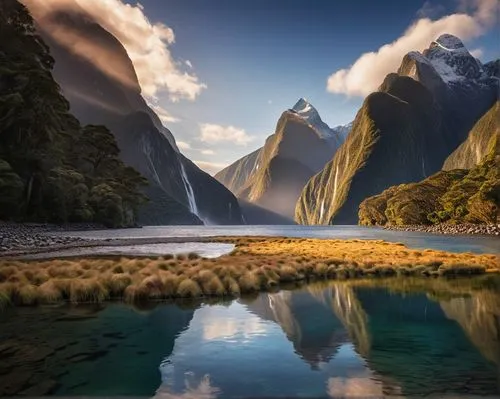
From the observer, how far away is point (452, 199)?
9969 cm

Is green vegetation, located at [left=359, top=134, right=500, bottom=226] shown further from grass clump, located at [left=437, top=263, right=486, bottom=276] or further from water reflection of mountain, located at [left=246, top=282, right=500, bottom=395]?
water reflection of mountain, located at [left=246, top=282, right=500, bottom=395]

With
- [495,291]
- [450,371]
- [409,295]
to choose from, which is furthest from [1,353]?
[495,291]

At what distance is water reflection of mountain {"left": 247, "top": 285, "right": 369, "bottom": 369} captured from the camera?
10.5 meters

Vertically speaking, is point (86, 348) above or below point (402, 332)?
below

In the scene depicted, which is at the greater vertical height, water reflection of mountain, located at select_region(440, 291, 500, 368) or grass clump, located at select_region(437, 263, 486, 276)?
grass clump, located at select_region(437, 263, 486, 276)

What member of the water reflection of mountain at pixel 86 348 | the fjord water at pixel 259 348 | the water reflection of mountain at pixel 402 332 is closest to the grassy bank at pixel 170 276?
the fjord water at pixel 259 348

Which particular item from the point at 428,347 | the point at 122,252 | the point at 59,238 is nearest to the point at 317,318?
the point at 428,347

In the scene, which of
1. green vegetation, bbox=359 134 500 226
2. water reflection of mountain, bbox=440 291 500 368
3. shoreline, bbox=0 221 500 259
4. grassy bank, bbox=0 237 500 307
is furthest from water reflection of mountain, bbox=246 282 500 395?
green vegetation, bbox=359 134 500 226

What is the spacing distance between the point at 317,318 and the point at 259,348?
431cm

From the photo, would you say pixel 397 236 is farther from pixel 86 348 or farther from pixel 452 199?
pixel 86 348

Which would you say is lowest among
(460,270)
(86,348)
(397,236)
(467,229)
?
(86,348)

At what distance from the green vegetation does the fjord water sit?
75.5 metres

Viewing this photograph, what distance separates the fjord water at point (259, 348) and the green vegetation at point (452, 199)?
75492mm

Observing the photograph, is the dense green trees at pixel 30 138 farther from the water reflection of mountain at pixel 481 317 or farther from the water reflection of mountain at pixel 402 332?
the water reflection of mountain at pixel 481 317
